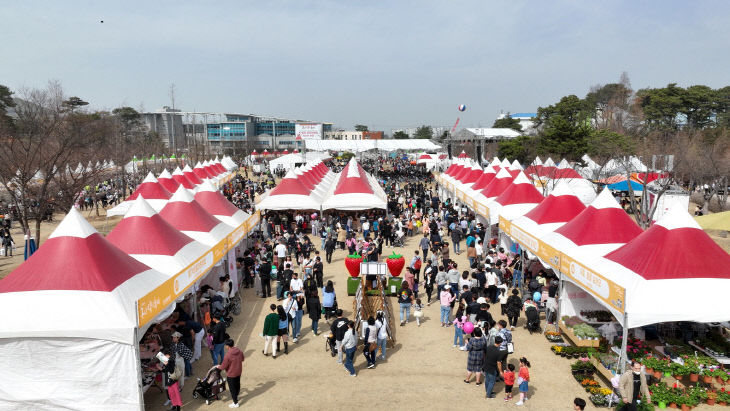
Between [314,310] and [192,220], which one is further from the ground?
[192,220]

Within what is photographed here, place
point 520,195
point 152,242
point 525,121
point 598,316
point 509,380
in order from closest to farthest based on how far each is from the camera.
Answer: point 509,380 → point 598,316 → point 152,242 → point 520,195 → point 525,121

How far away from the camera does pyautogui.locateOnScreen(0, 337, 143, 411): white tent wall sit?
6492 mm

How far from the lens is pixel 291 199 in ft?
67.4

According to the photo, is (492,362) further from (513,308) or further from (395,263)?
(395,263)

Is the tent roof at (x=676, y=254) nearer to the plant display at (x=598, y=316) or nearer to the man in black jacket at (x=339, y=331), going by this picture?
the plant display at (x=598, y=316)

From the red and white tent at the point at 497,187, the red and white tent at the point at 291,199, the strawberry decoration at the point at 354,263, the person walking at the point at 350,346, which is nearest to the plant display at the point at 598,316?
the person walking at the point at 350,346

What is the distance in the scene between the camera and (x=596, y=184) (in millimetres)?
31078

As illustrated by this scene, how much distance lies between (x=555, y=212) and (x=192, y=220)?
10.3 meters

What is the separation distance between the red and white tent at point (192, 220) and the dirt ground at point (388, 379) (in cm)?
318

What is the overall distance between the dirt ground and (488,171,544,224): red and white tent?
6266 millimetres

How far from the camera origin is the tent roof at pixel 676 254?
7594 millimetres

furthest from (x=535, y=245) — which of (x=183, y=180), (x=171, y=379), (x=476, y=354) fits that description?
(x=183, y=180)

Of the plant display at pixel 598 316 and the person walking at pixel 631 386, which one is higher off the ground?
the person walking at pixel 631 386

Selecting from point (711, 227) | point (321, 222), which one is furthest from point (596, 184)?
point (321, 222)
